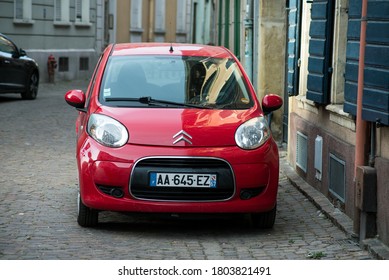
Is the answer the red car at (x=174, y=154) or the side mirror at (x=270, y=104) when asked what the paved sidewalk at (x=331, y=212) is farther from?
the side mirror at (x=270, y=104)

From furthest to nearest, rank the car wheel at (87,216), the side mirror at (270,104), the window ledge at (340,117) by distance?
the side mirror at (270,104)
the window ledge at (340,117)
the car wheel at (87,216)

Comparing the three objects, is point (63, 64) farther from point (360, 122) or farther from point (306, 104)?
point (360, 122)

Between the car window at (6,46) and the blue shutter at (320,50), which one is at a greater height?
the blue shutter at (320,50)

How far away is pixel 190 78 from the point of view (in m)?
10.4

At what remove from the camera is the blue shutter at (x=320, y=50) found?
37.3 ft

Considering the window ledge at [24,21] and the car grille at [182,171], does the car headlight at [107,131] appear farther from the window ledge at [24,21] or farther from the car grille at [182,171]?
the window ledge at [24,21]

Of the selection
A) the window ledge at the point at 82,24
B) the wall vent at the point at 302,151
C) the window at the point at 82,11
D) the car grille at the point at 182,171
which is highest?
the window at the point at 82,11

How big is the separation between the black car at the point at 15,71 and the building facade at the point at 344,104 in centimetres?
1169

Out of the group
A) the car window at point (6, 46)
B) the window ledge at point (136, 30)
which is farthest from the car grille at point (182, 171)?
the window ledge at point (136, 30)

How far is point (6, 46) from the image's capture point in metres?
25.3

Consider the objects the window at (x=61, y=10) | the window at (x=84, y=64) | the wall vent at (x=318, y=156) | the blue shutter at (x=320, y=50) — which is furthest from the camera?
the window at (x=84, y=64)

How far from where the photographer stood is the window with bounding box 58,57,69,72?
3747cm

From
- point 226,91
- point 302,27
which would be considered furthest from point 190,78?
point 302,27

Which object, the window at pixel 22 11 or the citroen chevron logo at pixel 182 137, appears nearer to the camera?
the citroen chevron logo at pixel 182 137
